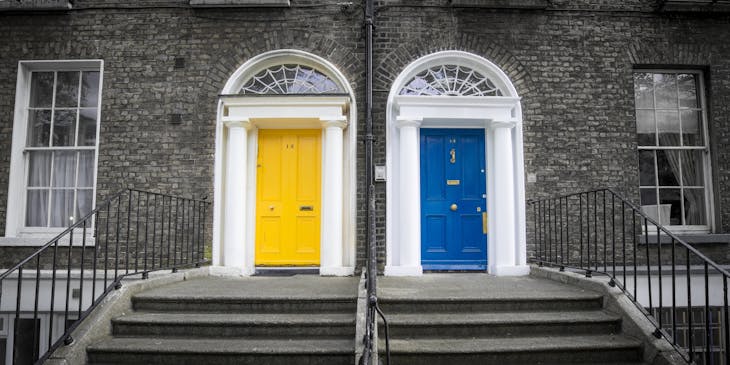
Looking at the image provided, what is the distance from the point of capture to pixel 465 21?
6.62 m

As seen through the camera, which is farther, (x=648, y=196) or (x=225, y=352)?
(x=648, y=196)

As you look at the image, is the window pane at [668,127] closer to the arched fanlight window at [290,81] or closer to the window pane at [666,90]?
the window pane at [666,90]

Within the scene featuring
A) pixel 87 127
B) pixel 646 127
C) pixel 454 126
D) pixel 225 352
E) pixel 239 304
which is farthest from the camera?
pixel 646 127

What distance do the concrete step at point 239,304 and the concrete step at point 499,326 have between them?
1.83 feet

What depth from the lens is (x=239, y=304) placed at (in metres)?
4.40

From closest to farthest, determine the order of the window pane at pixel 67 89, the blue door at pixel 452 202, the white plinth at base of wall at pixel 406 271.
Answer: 1. the white plinth at base of wall at pixel 406 271
2. the blue door at pixel 452 202
3. the window pane at pixel 67 89

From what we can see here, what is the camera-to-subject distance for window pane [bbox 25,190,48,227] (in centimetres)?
653

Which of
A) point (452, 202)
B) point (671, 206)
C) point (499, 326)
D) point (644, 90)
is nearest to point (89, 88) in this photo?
point (452, 202)

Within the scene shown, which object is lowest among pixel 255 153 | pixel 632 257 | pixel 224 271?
pixel 224 271

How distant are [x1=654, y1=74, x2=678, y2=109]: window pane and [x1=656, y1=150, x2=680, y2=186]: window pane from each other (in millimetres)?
702

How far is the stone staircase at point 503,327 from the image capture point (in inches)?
148

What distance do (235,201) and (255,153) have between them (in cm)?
74

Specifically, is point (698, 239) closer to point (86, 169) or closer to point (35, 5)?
point (86, 169)

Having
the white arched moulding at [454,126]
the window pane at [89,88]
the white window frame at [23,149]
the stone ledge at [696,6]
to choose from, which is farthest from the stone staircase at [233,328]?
the stone ledge at [696,6]
